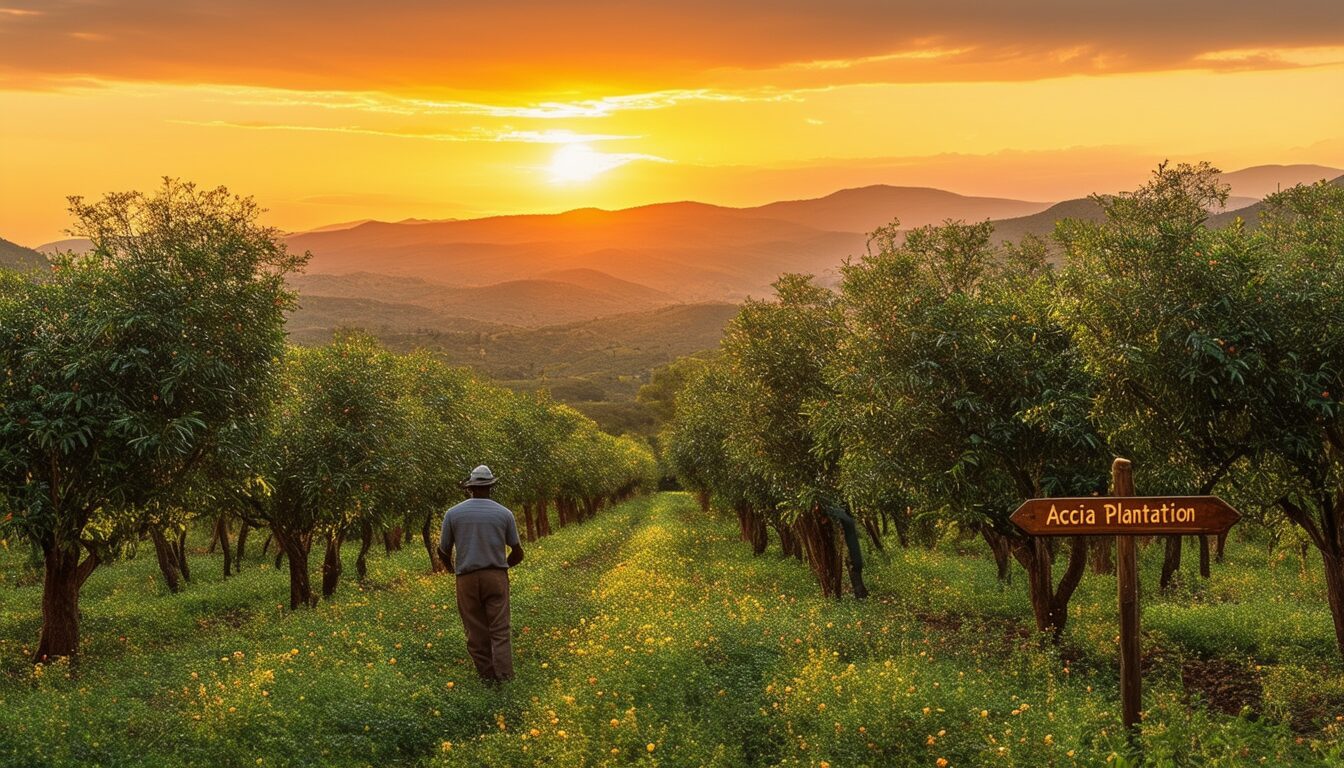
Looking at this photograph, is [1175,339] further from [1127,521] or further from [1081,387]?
[1127,521]

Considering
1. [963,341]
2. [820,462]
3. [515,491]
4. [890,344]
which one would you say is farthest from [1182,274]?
[515,491]

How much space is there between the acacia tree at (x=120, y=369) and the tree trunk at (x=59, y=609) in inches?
1.1

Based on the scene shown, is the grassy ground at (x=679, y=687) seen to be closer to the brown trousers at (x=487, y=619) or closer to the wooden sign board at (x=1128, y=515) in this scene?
the brown trousers at (x=487, y=619)

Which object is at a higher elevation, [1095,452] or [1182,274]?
[1182,274]

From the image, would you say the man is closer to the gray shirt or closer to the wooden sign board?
the gray shirt

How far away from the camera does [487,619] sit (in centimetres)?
1492

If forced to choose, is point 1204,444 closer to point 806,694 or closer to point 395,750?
point 806,694

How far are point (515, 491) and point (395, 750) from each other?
3978cm

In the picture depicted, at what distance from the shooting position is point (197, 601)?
85.2 ft

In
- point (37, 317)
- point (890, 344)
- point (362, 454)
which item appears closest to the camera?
point (37, 317)

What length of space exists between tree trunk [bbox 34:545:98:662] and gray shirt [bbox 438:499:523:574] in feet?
26.8

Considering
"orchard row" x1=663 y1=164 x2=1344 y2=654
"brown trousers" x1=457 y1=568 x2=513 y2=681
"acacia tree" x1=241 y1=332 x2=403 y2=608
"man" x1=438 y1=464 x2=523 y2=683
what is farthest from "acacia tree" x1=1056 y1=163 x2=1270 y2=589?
"acacia tree" x1=241 y1=332 x2=403 y2=608

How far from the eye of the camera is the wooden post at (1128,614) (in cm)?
1045

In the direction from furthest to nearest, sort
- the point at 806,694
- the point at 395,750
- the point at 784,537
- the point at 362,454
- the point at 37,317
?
the point at 784,537
the point at 362,454
the point at 37,317
the point at 806,694
the point at 395,750
